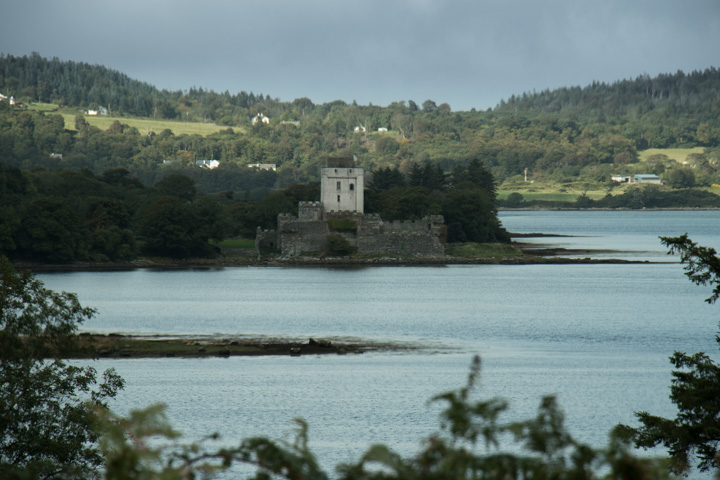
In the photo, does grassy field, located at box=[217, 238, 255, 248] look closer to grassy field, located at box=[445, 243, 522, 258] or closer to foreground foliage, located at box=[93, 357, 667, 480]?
grassy field, located at box=[445, 243, 522, 258]

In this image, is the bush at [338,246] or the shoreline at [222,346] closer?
the shoreline at [222,346]

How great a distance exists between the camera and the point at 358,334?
130 ft

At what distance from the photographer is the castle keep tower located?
A: 7188 cm

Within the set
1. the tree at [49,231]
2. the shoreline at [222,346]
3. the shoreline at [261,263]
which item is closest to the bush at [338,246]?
the shoreline at [261,263]

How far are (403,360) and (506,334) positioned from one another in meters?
8.66

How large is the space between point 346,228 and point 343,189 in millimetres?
4119

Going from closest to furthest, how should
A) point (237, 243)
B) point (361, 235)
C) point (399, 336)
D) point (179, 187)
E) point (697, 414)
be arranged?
point (697, 414) < point (399, 336) < point (361, 235) < point (237, 243) < point (179, 187)

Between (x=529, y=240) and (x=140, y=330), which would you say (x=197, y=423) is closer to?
(x=140, y=330)

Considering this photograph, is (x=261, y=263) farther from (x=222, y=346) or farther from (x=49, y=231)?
(x=222, y=346)

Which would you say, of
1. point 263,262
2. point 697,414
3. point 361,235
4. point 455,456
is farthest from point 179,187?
point 455,456

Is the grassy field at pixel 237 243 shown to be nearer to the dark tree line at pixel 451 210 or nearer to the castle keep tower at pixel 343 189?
the castle keep tower at pixel 343 189

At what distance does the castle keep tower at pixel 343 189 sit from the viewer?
71.9 meters

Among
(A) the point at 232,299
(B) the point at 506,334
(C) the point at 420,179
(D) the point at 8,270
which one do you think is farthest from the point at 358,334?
(C) the point at 420,179

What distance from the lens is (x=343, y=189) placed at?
7219cm
